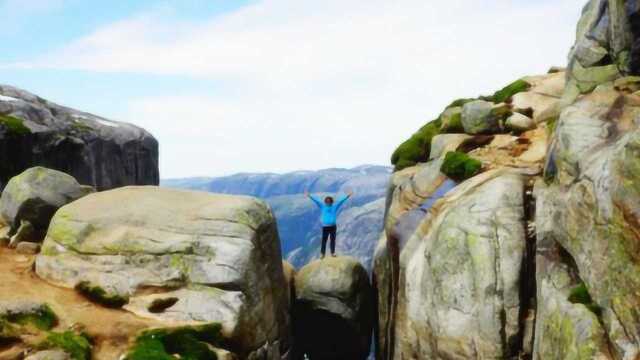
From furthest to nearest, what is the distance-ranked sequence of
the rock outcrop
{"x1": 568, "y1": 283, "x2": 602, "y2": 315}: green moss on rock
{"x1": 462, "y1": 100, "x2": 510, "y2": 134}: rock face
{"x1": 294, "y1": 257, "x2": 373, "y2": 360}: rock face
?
{"x1": 462, "y1": 100, "x2": 510, "y2": 134}: rock face < {"x1": 294, "y1": 257, "x2": 373, "y2": 360}: rock face < {"x1": 568, "y1": 283, "x2": 602, "y2": 315}: green moss on rock < the rock outcrop

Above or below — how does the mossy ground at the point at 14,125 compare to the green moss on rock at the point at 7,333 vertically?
above

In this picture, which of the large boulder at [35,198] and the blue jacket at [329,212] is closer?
the large boulder at [35,198]

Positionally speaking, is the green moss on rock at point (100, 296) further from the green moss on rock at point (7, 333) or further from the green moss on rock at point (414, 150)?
the green moss on rock at point (414, 150)

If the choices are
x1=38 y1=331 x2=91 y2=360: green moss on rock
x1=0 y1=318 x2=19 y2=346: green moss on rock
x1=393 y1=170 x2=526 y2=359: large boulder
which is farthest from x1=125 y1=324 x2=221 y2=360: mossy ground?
x1=393 y1=170 x2=526 y2=359: large boulder

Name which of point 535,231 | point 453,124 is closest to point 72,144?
point 453,124

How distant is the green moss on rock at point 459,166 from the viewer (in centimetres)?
3116

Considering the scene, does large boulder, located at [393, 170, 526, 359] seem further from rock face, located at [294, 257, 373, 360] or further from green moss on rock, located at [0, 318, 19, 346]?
green moss on rock, located at [0, 318, 19, 346]

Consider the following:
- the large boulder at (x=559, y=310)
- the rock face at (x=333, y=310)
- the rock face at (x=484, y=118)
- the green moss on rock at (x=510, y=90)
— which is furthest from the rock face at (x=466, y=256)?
the green moss on rock at (x=510, y=90)

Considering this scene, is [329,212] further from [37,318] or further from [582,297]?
[37,318]

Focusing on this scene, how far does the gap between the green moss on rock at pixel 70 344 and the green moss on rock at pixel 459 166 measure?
67.1 ft

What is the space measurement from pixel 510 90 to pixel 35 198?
3195 cm

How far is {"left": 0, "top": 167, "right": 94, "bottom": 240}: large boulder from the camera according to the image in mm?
29250

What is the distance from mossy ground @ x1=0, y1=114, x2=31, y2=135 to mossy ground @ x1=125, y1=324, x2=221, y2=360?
92.7 ft

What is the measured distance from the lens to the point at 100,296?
24000 millimetres
